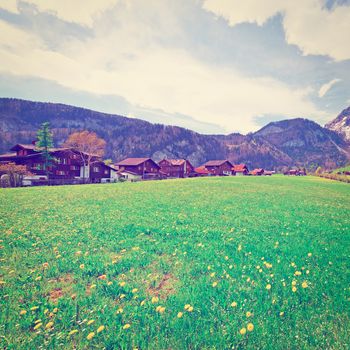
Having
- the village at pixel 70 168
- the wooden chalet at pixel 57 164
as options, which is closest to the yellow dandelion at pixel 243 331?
the village at pixel 70 168

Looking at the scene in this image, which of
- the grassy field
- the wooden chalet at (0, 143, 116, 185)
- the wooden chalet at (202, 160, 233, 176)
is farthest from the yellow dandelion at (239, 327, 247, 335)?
the wooden chalet at (202, 160, 233, 176)

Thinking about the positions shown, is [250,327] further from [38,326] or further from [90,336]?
[38,326]

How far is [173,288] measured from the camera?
4.97 meters

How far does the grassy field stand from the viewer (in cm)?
355

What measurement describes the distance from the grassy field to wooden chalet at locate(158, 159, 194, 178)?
96380 mm

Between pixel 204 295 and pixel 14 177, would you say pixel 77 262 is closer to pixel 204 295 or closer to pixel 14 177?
pixel 204 295

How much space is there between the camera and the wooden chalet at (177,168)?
348 feet

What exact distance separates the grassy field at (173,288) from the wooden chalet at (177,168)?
96380 mm

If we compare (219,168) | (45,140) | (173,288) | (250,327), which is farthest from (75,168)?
(219,168)

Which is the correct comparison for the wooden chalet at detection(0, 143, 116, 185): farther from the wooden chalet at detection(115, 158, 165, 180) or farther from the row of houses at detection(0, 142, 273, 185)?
the wooden chalet at detection(115, 158, 165, 180)

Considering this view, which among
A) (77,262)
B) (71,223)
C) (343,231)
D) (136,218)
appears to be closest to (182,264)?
(77,262)

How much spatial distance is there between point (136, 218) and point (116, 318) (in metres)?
7.59

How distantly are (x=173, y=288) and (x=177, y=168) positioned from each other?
102 meters

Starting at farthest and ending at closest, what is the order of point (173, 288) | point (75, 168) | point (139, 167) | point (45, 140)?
1. point (139, 167)
2. point (75, 168)
3. point (45, 140)
4. point (173, 288)
